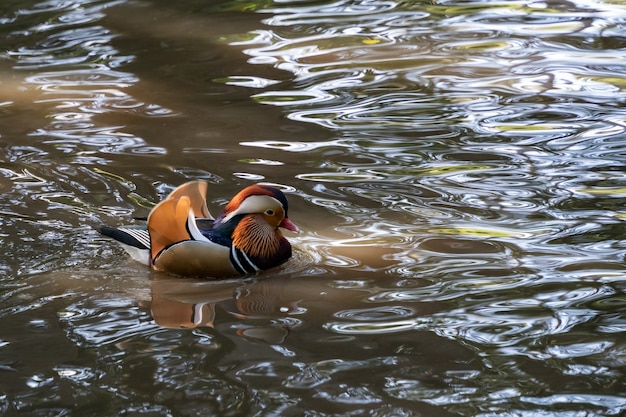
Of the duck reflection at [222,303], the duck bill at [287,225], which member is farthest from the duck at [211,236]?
the duck reflection at [222,303]

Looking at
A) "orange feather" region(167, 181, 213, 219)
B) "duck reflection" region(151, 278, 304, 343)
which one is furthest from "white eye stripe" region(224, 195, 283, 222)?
"duck reflection" region(151, 278, 304, 343)

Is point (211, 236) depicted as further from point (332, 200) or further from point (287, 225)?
point (332, 200)

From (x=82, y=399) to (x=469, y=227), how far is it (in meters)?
2.97

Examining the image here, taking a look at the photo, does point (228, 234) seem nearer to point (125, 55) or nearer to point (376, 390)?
point (376, 390)

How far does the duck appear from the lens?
6301mm

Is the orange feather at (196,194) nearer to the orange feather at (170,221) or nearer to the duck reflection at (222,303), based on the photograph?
the orange feather at (170,221)

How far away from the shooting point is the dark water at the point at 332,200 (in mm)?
5133

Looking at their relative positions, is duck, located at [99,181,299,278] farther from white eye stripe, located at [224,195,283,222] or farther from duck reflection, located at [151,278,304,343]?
duck reflection, located at [151,278,304,343]

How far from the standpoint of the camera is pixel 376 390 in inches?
196

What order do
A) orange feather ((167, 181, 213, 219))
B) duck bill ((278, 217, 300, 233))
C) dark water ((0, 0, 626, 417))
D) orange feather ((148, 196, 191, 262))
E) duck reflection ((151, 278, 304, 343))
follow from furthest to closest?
duck bill ((278, 217, 300, 233))
orange feather ((167, 181, 213, 219))
orange feather ((148, 196, 191, 262))
duck reflection ((151, 278, 304, 343))
dark water ((0, 0, 626, 417))

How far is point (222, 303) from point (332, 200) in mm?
1722

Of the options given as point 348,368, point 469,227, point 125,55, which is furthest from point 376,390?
point 125,55

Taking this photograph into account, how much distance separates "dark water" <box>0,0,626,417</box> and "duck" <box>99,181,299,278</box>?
0.11m

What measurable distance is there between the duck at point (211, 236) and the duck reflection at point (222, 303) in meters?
0.11
